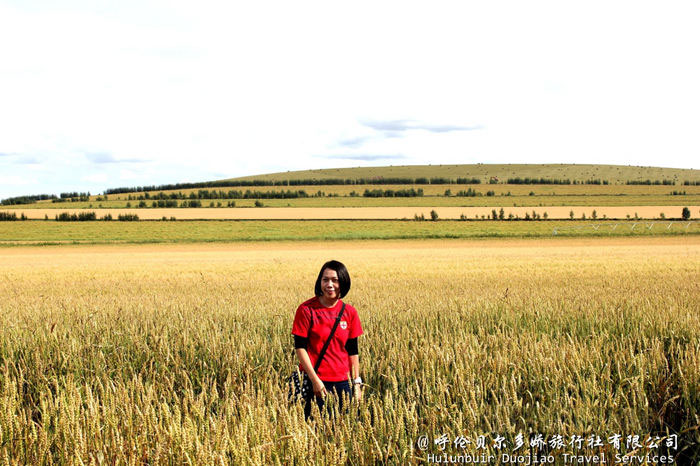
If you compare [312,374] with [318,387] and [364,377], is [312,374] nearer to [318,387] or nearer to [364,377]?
[318,387]

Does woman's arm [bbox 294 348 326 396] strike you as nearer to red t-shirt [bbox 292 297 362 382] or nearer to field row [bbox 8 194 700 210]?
red t-shirt [bbox 292 297 362 382]

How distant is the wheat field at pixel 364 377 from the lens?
346cm

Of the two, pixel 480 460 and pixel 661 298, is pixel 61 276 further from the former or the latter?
pixel 480 460

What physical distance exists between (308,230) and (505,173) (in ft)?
336

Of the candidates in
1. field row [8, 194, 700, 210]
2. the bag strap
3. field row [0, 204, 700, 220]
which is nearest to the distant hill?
field row [8, 194, 700, 210]

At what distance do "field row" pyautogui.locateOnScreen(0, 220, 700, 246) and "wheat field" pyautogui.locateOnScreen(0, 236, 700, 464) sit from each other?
33880 millimetres

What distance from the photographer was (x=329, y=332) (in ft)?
15.1

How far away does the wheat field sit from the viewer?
11.4 ft

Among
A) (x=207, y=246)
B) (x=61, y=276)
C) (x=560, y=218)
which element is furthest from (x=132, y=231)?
(x=560, y=218)

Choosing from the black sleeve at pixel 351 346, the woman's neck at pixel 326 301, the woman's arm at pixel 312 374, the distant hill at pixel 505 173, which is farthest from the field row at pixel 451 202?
the woman's arm at pixel 312 374

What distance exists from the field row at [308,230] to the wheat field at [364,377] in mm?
33880

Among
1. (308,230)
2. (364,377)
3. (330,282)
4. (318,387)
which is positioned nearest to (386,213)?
(308,230)

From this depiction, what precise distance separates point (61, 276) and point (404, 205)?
7191 cm

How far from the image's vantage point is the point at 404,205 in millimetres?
89500
